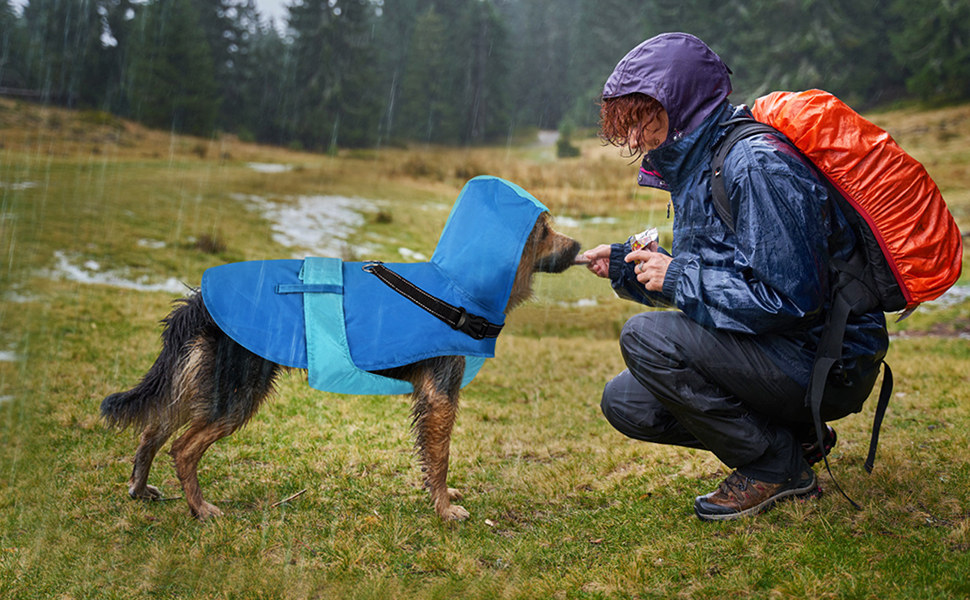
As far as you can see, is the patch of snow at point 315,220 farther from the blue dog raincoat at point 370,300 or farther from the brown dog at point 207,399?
the blue dog raincoat at point 370,300

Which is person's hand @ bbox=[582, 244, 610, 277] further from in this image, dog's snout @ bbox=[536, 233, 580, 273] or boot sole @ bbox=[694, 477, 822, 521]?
boot sole @ bbox=[694, 477, 822, 521]

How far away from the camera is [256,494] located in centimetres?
387

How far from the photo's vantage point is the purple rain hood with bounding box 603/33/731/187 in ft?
8.97

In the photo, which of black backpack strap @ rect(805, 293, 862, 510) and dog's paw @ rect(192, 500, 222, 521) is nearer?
black backpack strap @ rect(805, 293, 862, 510)

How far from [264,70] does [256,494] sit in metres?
31.0

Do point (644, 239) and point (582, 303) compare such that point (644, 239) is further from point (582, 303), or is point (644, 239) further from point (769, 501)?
point (582, 303)

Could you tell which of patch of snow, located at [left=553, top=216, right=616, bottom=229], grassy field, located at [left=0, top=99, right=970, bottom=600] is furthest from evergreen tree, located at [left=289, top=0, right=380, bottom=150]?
grassy field, located at [left=0, top=99, right=970, bottom=600]

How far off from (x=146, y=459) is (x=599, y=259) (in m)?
3.02

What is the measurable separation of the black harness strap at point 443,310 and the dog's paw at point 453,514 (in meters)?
1.06

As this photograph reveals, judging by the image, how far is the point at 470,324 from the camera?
3420mm

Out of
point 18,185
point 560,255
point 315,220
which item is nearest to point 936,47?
point 315,220

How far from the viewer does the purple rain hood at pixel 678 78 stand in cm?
273

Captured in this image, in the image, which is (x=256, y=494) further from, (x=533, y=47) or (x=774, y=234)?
(x=533, y=47)

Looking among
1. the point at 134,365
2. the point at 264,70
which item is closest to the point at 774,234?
the point at 134,365
